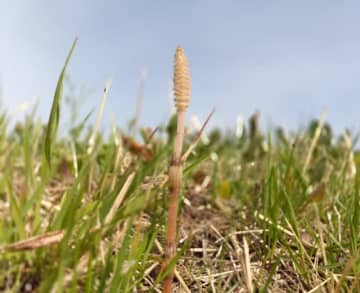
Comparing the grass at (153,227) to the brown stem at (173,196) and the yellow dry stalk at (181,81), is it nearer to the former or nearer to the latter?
the brown stem at (173,196)

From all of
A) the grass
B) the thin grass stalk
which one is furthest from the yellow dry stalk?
the grass

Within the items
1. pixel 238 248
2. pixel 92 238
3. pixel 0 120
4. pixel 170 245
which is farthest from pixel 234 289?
pixel 0 120

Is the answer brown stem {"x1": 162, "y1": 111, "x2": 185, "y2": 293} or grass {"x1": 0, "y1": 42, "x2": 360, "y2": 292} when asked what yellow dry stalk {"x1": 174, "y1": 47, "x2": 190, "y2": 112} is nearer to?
brown stem {"x1": 162, "y1": 111, "x2": 185, "y2": 293}

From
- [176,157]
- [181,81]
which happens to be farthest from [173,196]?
[181,81]

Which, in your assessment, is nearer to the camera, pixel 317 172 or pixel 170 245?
pixel 170 245

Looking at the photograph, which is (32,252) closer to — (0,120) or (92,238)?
(92,238)

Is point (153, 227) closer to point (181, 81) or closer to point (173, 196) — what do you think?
point (173, 196)
